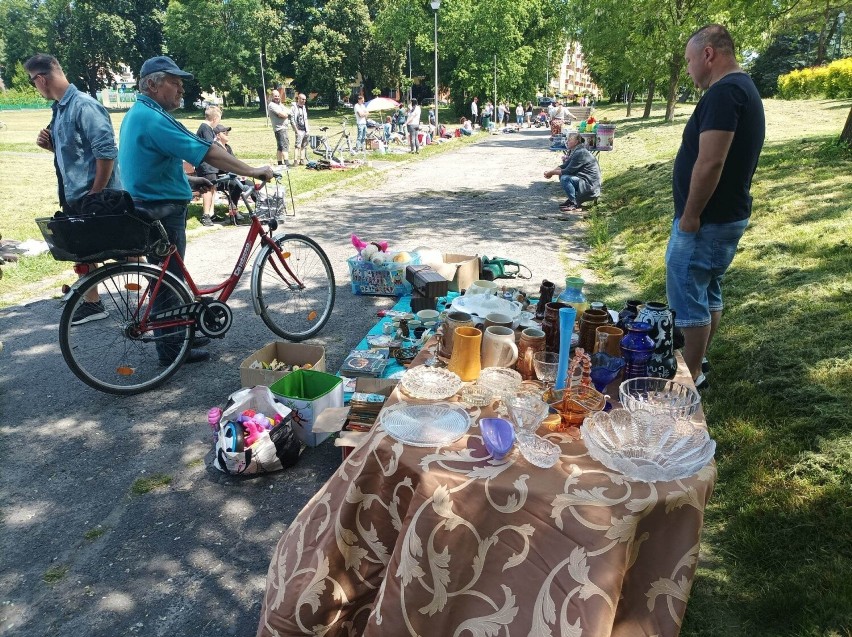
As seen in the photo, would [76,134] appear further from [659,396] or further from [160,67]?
[659,396]

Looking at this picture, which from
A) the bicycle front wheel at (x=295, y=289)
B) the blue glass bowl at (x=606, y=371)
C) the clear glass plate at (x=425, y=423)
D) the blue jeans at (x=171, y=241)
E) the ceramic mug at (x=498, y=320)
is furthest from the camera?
the bicycle front wheel at (x=295, y=289)

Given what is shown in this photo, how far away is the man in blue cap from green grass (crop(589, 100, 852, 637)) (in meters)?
3.75

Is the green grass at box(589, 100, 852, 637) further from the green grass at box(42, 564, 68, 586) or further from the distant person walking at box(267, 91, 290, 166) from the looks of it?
the distant person walking at box(267, 91, 290, 166)

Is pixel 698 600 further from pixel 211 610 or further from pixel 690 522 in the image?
pixel 211 610

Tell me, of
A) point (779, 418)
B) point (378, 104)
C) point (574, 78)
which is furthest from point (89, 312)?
point (574, 78)

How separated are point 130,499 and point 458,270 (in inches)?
124

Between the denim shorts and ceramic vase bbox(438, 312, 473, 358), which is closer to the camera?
ceramic vase bbox(438, 312, 473, 358)

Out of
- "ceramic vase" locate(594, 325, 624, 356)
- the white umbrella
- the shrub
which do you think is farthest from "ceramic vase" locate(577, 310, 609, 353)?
the white umbrella

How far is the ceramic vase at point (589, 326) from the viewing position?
246 centimetres

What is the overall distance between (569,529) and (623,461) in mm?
285

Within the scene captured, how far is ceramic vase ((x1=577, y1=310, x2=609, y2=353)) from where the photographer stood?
2457mm

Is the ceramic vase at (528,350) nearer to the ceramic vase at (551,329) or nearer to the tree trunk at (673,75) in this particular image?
the ceramic vase at (551,329)

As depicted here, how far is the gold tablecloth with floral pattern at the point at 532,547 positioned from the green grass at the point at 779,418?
1.00m

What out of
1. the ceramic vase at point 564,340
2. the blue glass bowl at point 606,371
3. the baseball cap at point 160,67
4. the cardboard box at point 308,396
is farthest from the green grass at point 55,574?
the baseball cap at point 160,67
